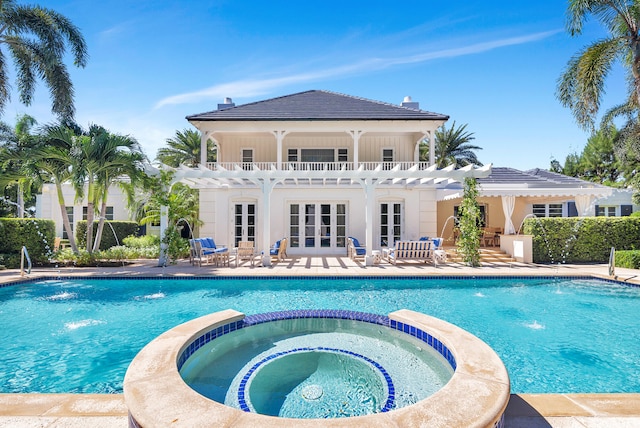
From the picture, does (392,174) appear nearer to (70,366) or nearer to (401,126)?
(401,126)

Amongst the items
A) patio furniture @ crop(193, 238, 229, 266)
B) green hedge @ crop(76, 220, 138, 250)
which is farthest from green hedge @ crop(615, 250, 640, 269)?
green hedge @ crop(76, 220, 138, 250)

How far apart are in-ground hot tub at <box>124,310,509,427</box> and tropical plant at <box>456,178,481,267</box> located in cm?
831

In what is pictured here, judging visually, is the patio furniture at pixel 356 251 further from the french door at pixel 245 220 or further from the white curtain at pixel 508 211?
the white curtain at pixel 508 211

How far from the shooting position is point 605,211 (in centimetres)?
2308

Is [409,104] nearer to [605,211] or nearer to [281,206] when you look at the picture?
[281,206]

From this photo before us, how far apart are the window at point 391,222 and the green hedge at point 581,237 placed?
5.72 meters

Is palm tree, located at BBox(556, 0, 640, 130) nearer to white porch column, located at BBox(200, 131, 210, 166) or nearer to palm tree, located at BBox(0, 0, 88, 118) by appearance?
white porch column, located at BBox(200, 131, 210, 166)

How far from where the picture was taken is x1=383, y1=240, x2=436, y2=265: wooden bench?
489 inches

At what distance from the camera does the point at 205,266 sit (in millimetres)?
12305

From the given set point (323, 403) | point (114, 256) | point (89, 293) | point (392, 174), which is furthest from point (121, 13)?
point (323, 403)

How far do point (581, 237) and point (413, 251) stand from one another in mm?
7160

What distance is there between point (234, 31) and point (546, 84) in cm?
1423

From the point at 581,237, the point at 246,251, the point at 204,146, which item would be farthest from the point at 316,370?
the point at 204,146

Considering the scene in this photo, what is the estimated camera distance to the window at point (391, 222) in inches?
650
